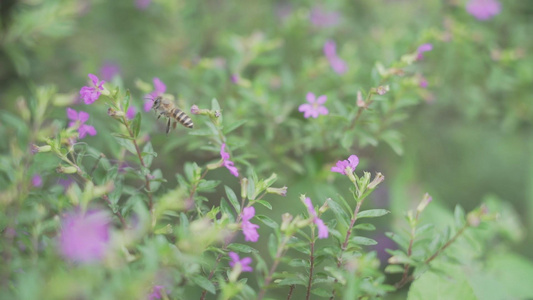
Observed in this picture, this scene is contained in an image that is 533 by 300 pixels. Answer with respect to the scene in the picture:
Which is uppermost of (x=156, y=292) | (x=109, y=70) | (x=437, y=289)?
(x=156, y=292)

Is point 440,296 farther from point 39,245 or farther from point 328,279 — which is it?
point 39,245

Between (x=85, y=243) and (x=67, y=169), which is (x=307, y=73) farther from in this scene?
(x=85, y=243)

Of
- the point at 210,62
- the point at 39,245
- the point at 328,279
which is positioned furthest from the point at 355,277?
the point at 210,62

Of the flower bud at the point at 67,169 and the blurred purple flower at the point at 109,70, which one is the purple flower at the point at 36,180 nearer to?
the flower bud at the point at 67,169

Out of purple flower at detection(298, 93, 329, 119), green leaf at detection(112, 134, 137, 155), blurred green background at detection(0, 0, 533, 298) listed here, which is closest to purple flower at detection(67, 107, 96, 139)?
green leaf at detection(112, 134, 137, 155)

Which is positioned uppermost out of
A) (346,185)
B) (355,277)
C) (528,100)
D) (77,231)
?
(77,231)

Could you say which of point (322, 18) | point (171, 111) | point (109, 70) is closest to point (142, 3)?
point (109, 70)
